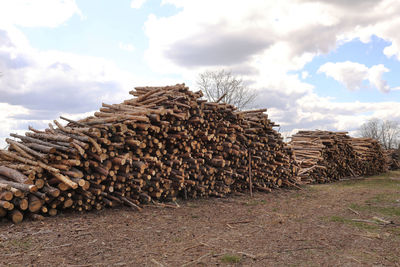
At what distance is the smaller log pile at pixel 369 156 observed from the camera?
2005 cm

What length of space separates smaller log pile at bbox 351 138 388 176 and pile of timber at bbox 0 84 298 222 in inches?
432

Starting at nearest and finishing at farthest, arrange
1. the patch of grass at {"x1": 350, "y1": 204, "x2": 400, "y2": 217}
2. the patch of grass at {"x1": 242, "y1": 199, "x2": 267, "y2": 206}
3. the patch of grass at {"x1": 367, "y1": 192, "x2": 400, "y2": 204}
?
1. the patch of grass at {"x1": 350, "y1": 204, "x2": 400, "y2": 217}
2. the patch of grass at {"x1": 242, "y1": 199, "x2": 267, "y2": 206}
3. the patch of grass at {"x1": 367, "y1": 192, "x2": 400, "y2": 204}

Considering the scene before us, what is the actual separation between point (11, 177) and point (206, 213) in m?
4.42

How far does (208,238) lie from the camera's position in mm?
5680

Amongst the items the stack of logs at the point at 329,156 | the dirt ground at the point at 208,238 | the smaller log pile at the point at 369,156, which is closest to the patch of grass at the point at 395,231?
the dirt ground at the point at 208,238

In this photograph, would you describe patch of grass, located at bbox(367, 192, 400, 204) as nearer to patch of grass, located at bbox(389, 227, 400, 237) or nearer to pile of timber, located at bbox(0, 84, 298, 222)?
pile of timber, located at bbox(0, 84, 298, 222)

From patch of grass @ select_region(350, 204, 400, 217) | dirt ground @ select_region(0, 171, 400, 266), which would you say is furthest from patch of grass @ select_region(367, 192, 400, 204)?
dirt ground @ select_region(0, 171, 400, 266)

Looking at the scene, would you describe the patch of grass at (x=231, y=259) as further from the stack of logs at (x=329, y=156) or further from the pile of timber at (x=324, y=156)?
the stack of logs at (x=329, y=156)

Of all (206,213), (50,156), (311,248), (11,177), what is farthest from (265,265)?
(11,177)

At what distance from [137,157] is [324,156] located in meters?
11.9

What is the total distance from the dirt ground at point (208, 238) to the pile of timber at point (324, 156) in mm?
7539

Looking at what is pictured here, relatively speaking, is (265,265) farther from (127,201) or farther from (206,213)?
(127,201)

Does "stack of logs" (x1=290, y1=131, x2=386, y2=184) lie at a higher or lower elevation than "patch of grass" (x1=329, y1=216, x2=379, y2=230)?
higher

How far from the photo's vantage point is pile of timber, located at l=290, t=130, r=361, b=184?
16.2m
